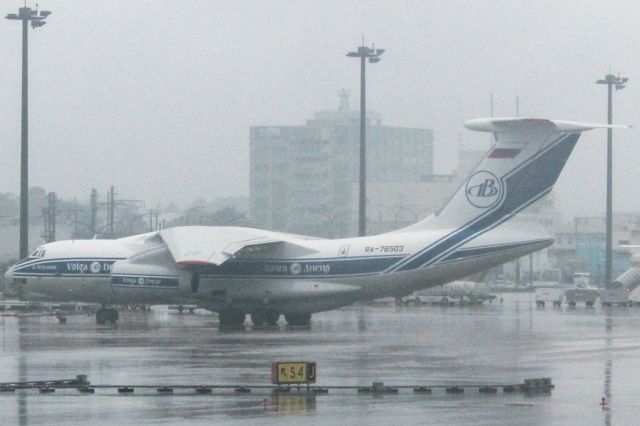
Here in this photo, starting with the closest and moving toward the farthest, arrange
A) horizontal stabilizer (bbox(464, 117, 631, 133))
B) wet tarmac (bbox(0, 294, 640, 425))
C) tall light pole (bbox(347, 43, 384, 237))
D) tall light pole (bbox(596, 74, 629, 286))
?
1. wet tarmac (bbox(0, 294, 640, 425))
2. horizontal stabilizer (bbox(464, 117, 631, 133))
3. tall light pole (bbox(347, 43, 384, 237))
4. tall light pole (bbox(596, 74, 629, 286))

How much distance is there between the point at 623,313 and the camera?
66.0 m

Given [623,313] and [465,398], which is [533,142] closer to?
[623,313]

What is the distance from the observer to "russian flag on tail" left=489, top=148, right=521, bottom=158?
50.2 metres

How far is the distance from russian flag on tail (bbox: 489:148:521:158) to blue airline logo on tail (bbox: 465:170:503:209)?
26.9 inches

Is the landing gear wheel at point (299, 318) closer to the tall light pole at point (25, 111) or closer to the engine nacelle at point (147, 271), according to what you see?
the engine nacelle at point (147, 271)

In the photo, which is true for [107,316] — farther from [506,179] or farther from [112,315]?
[506,179]

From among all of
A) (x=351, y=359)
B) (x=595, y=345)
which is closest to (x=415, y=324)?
(x=595, y=345)

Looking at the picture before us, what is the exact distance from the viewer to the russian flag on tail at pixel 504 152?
5022cm

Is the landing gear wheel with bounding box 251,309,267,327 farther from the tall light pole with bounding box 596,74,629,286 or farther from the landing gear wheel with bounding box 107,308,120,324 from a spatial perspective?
the tall light pole with bounding box 596,74,629,286

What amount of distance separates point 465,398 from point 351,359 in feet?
32.0

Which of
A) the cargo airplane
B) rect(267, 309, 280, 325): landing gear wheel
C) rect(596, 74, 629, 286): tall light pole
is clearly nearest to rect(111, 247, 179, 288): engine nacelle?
the cargo airplane

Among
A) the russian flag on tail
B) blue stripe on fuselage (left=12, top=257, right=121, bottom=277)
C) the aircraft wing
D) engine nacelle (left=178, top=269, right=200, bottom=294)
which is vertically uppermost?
→ the russian flag on tail

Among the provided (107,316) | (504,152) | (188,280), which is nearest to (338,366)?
(504,152)

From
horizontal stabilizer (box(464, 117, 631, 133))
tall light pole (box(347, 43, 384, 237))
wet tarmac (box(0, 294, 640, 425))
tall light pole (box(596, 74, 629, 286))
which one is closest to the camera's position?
wet tarmac (box(0, 294, 640, 425))
